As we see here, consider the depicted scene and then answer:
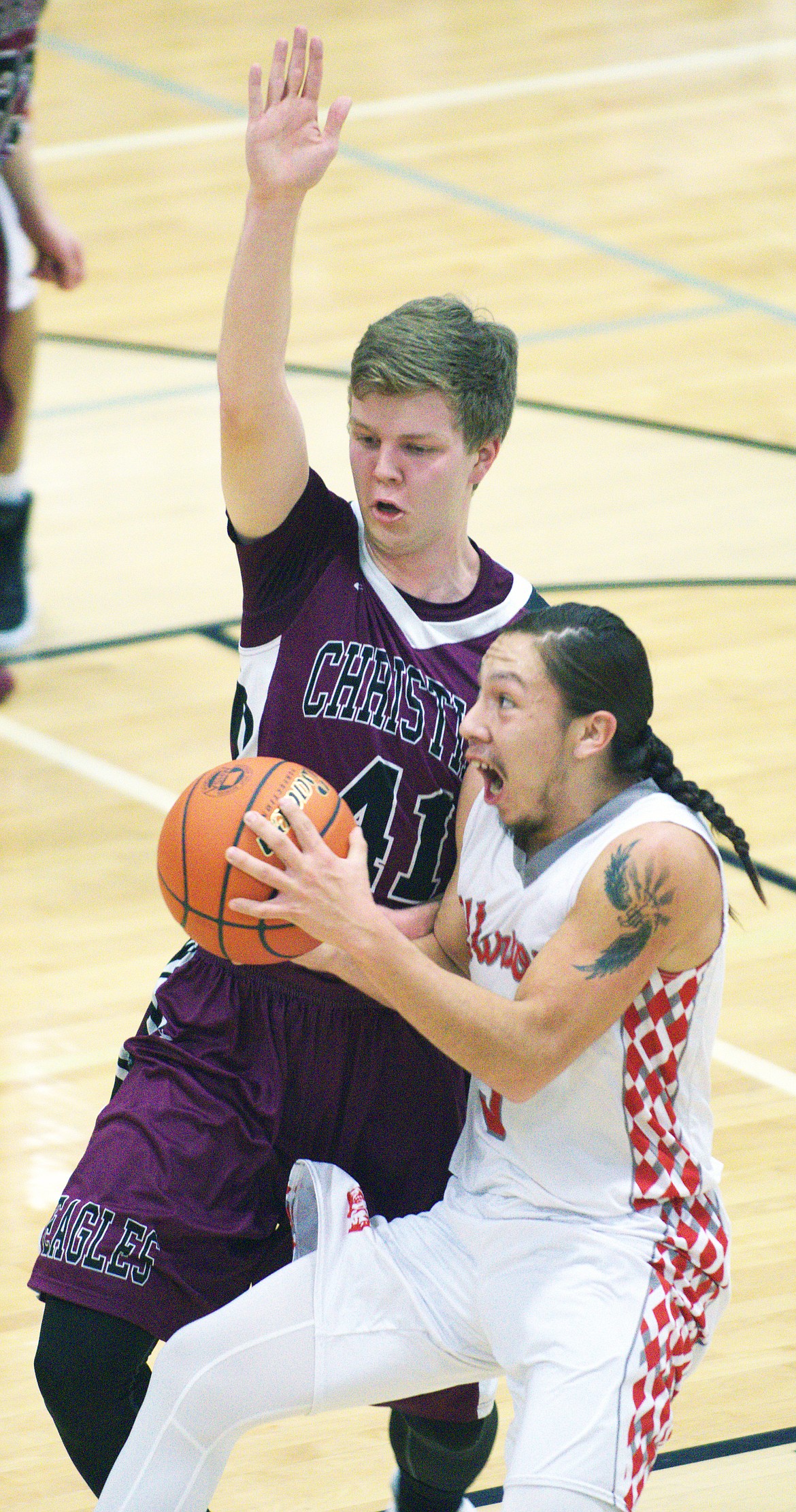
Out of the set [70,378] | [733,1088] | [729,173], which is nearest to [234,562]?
[70,378]

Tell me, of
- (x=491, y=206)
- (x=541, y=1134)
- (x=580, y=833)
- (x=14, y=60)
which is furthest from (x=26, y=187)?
(x=491, y=206)

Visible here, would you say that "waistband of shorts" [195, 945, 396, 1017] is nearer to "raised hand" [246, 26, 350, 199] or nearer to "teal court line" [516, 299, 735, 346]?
"raised hand" [246, 26, 350, 199]

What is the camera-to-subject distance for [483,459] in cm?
316

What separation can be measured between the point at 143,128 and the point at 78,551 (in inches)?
200

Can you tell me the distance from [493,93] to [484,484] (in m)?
5.41

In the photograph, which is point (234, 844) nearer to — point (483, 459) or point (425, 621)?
point (425, 621)

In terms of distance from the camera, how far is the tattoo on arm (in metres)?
2.71

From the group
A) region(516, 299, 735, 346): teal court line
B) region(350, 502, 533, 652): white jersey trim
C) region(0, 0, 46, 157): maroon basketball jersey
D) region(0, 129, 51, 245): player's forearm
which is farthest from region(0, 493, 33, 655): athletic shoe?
region(350, 502, 533, 652): white jersey trim

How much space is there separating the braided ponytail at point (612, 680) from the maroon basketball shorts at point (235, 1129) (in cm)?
55

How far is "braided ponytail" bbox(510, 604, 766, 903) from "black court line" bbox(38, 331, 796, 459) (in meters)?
4.96

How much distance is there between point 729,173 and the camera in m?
10.7

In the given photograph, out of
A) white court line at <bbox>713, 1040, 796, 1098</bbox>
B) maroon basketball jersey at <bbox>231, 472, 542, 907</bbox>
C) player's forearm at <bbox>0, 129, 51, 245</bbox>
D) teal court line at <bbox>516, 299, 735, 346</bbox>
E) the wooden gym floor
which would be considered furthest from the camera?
teal court line at <bbox>516, 299, 735, 346</bbox>

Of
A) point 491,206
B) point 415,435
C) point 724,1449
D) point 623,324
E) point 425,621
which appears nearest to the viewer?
point 415,435

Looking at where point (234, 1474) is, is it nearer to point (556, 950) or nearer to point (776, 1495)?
point (776, 1495)
